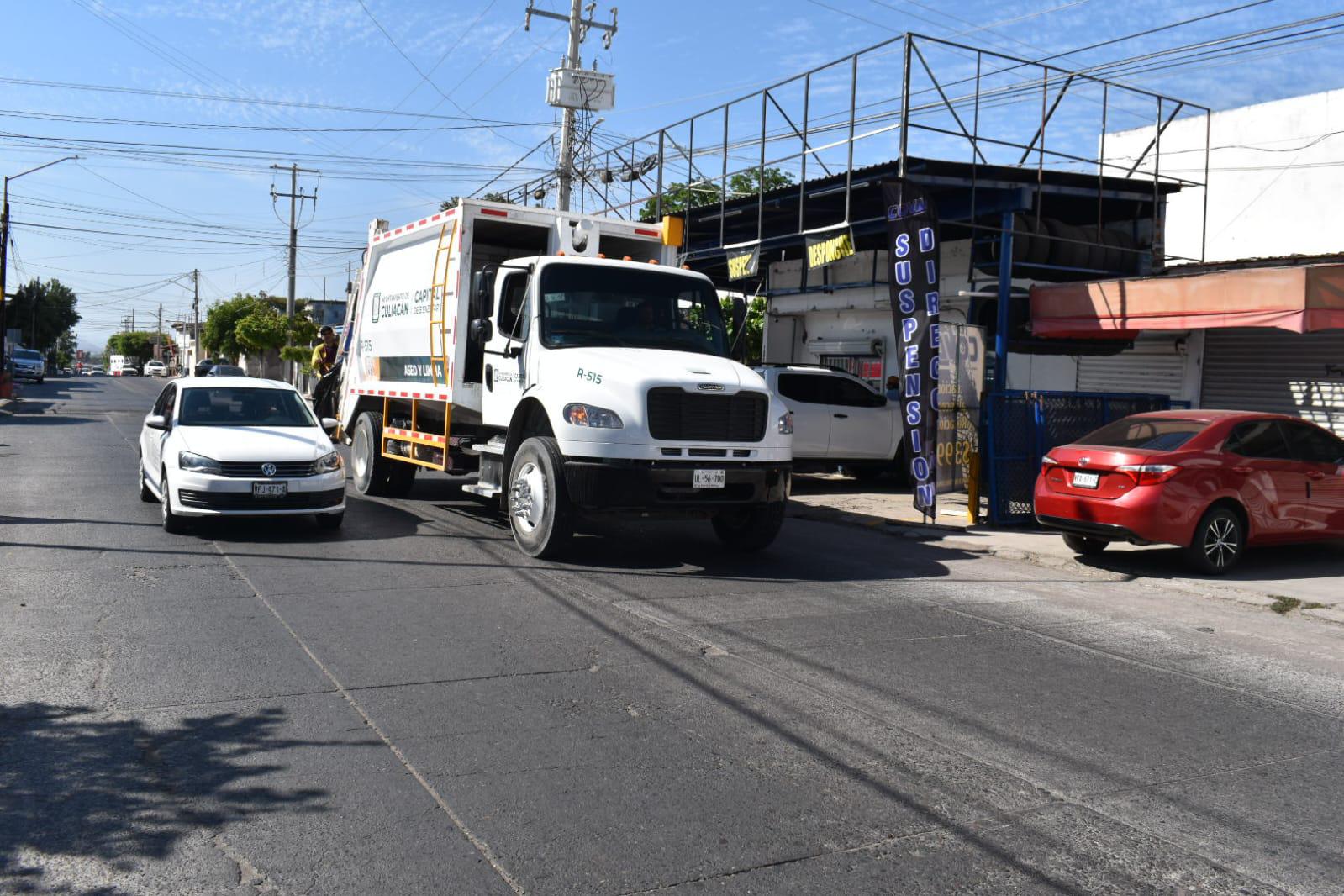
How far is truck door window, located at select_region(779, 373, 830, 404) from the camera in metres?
17.2

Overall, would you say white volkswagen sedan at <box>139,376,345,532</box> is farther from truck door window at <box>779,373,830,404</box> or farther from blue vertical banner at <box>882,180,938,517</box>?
truck door window at <box>779,373,830,404</box>

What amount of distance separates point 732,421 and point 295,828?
6.24m

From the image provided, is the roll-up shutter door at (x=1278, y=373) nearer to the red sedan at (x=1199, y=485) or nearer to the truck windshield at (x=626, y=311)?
the red sedan at (x=1199, y=485)

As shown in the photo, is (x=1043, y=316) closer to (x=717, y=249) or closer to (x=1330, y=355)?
(x=1330, y=355)

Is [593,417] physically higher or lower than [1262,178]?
lower

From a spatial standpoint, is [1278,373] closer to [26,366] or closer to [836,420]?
[836,420]

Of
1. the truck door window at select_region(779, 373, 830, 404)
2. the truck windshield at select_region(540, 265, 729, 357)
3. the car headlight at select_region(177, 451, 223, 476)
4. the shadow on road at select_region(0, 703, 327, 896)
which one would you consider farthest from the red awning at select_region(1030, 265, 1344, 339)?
the shadow on road at select_region(0, 703, 327, 896)

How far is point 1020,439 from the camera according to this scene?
45.0 feet

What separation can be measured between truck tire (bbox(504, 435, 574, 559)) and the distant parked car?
55.1 metres

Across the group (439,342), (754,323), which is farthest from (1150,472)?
(754,323)

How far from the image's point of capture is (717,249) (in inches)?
781

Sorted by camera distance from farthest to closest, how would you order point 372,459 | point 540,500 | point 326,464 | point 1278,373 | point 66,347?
point 66,347
point 1278,373
point 372,459
point 326,464
point 540,500

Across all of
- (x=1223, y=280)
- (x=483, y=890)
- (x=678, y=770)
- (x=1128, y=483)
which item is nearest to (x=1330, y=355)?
(x=1223, y=280)

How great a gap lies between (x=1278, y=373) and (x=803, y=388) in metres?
6.73
